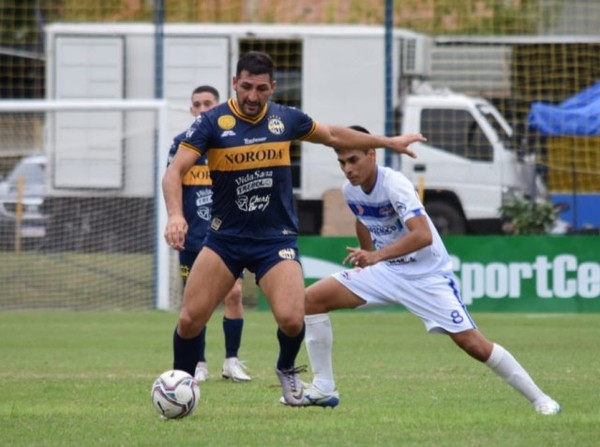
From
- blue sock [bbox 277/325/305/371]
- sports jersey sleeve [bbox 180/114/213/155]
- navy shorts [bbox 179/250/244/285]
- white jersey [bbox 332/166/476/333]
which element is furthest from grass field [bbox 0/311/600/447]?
sports jersey sleeve [bbox 180/114/213/155]

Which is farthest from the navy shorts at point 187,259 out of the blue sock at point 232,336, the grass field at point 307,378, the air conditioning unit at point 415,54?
the air conditioning unit at point 415,54

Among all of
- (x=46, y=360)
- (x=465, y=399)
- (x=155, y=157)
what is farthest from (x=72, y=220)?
(x=465, y=399)

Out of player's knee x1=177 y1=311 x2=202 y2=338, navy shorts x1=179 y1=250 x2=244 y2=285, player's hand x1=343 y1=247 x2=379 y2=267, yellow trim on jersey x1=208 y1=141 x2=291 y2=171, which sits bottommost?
player's knee x1=177 y1=311 x2=202 y2=338

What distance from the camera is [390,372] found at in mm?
11398

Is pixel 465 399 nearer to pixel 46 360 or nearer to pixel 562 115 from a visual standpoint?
pixel 46 360

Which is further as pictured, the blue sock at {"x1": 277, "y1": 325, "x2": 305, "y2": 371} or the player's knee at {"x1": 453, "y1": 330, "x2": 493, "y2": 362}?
the blue sock at {"x1": 277, "y1": 325, "x2": 305, "y2": 371}

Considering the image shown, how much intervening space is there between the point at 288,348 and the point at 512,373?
4.64ft

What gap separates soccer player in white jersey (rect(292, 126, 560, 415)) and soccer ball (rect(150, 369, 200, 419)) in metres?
0.93

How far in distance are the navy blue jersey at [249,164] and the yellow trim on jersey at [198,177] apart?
2.83 m

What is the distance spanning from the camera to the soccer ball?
822 cm

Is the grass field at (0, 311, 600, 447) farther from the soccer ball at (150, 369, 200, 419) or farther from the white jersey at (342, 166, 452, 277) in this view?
the white jersey at (342, 166, 452, 277)

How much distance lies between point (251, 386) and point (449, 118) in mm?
13114

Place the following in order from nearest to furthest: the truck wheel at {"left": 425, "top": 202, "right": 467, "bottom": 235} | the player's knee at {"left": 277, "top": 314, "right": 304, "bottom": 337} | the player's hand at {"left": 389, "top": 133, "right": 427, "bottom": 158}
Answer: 1. the player's knee at {"left": 277, "top": 314, "right": 304, "bottom": 337}
2. the player's hand at {"left": 389, "top": 133, "right": 427, "bottom": 158}
3. the truck wheel at {"left": 425, "top": 202, "right": 467, "bottom": 235}

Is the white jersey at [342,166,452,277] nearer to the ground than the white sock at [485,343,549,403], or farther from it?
farther from it
